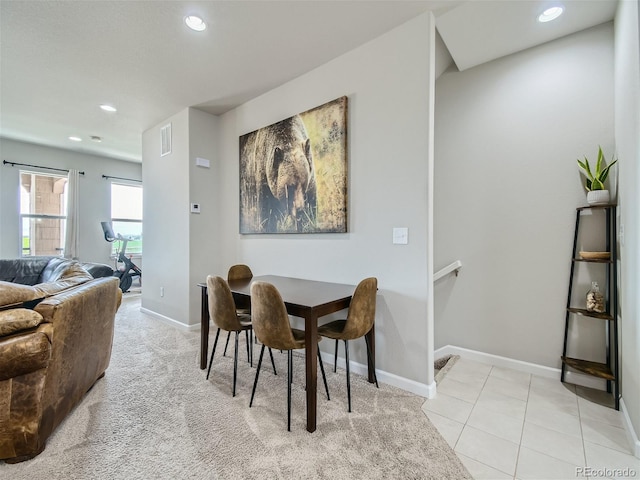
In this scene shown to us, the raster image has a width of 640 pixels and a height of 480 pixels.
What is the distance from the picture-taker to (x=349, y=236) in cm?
262

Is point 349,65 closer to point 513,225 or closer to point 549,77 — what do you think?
point 549,77

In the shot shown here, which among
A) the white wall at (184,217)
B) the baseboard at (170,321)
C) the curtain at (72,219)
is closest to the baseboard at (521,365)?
the baseboard at (170,321)

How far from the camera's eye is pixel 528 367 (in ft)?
8.30

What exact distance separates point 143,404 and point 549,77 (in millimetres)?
4033

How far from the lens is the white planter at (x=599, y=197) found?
2.10 metres

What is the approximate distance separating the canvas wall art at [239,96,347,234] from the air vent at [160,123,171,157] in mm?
1193

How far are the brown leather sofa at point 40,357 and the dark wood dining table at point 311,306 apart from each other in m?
0.87

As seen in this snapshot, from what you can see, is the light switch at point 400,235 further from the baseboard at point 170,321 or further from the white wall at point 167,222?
the baseboard at point 170,321

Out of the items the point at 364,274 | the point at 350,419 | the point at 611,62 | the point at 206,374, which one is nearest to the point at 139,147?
the point at 206,374

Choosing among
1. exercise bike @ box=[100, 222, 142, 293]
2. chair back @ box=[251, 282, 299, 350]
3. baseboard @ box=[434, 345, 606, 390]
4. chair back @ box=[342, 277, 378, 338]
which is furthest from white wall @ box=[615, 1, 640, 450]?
exercise bike @ box=[100, 222, 142, 293]

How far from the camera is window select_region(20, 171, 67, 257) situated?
5.27 metres

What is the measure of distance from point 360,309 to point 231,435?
1.09 metres

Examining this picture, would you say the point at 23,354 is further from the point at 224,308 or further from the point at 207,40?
the point at 207,40

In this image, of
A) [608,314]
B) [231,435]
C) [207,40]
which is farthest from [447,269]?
[207,40]
